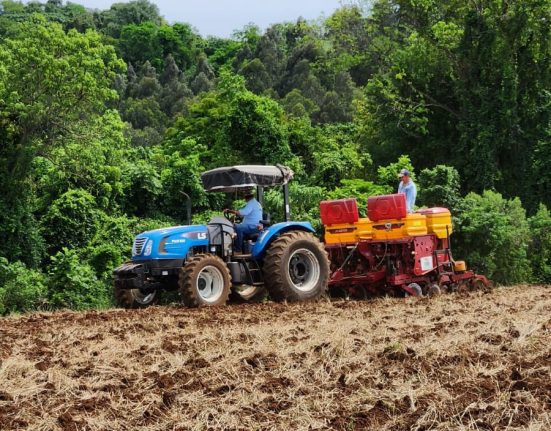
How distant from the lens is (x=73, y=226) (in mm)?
23094

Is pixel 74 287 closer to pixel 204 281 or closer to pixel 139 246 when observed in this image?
pixel 139 246

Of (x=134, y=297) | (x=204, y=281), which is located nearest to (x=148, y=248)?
(x=204, y=281)

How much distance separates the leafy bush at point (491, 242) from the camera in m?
22.0

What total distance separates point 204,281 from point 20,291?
6448 millimetres

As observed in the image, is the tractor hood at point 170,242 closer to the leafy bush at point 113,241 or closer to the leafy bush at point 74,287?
the leafy bush at point 74,287

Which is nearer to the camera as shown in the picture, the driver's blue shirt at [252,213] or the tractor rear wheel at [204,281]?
the tractor rear wheel at [204,281]

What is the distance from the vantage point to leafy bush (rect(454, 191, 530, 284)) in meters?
22.0

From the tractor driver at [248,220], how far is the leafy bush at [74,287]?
4.57m

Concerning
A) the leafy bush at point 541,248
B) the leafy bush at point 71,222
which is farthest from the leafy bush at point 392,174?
the leafy bush at point 71,222

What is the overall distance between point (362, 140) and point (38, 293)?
23.3 metres

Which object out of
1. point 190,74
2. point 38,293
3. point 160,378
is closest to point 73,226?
point 38,293

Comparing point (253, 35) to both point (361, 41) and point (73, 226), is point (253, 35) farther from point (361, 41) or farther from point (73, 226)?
point (73, 226)

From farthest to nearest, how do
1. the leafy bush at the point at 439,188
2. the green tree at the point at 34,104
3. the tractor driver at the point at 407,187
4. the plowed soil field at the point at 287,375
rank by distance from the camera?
the leafy bush at the point at 439,188
the green tree at the point at 34,104
the tractor driver at the point at 407,187
the plowed soil field at the point at 287,375

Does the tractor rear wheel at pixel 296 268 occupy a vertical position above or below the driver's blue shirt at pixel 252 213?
below
